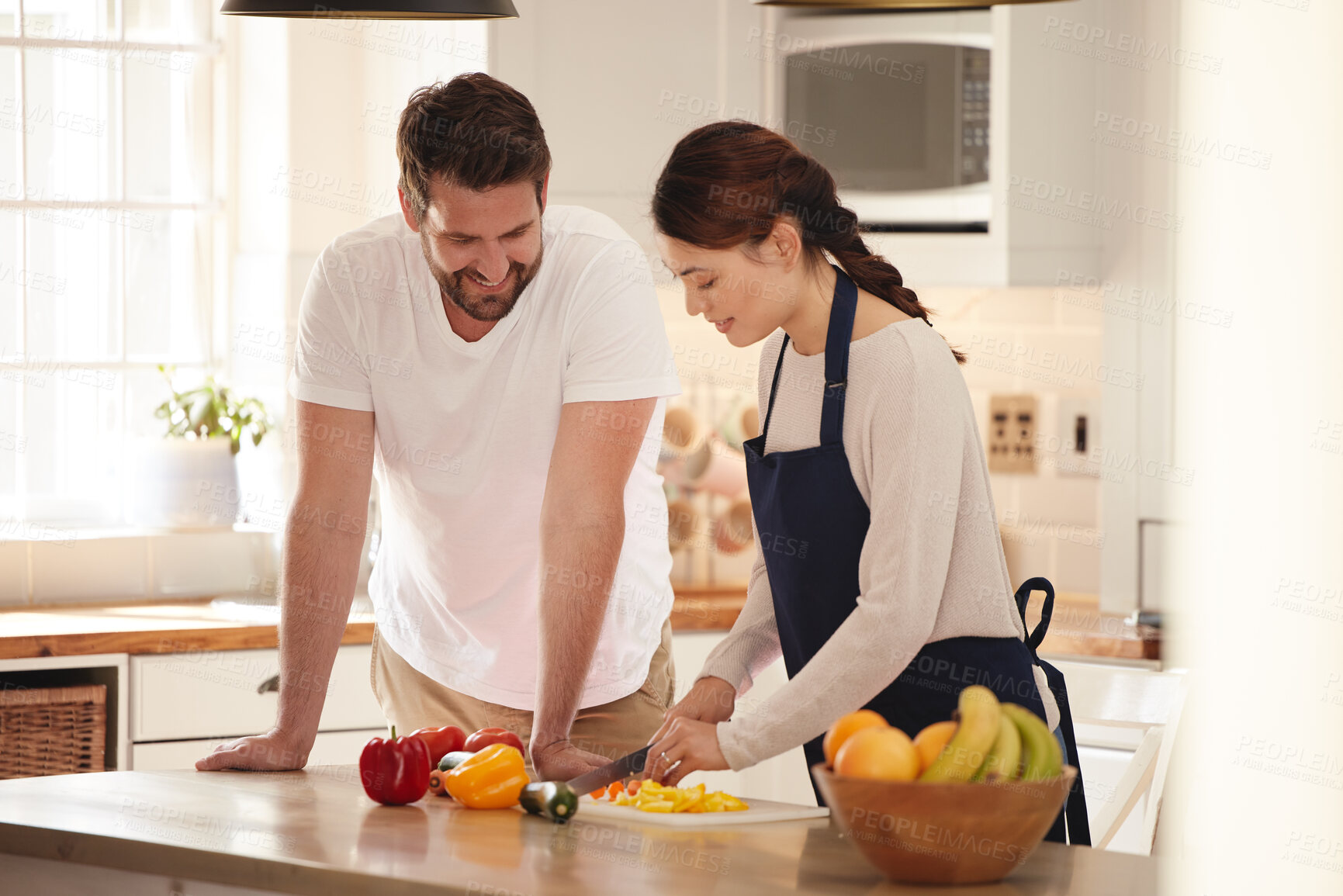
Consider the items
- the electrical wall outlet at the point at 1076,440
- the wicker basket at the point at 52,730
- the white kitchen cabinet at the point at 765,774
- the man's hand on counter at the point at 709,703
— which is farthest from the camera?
the electrical wall outlet at the point at 1076,440

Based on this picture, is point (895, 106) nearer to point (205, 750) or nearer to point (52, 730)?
point (205, 750)

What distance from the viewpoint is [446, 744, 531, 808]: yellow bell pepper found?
4.82 feet

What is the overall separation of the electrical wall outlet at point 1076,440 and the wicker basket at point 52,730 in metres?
2.18

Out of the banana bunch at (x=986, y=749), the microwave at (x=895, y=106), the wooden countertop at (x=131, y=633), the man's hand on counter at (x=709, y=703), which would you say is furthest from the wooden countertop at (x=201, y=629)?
the banana bunch at (x=986, y=749)

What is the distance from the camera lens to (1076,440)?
3332 millimetres

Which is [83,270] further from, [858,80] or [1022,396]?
[1022,396]

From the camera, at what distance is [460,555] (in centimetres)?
187

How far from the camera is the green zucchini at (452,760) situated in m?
1.52

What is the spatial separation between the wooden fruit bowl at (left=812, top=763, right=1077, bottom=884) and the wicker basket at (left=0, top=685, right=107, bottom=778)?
1.90 metres

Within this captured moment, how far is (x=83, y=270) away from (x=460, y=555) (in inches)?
74.4

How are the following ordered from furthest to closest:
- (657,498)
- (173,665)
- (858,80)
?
(858,80) → (173,665) → (657,498)

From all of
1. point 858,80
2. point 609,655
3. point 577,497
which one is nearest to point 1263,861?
point 577,497

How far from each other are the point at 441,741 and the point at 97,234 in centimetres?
221

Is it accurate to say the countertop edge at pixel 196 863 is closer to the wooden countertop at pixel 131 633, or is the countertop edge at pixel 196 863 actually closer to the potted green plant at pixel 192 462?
the wooden countertop at pixel 131 633
